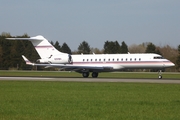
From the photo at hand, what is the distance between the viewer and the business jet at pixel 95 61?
151 ft

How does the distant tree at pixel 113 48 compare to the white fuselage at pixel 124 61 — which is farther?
the distant tree at pixel 113 48

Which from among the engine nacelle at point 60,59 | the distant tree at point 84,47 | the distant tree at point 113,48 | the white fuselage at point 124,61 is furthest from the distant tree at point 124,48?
the engine nacelle at point 60,59

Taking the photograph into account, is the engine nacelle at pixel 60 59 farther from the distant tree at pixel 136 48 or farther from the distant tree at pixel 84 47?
the distant tree at pixel 136 48

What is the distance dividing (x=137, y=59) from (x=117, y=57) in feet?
8.54

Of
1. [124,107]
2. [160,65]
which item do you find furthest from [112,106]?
[160,65]

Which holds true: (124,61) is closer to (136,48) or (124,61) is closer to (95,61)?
(95,61)

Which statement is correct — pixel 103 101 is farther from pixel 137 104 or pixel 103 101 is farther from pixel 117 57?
pixel 117 57

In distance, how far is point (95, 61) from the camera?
4934 centimetres

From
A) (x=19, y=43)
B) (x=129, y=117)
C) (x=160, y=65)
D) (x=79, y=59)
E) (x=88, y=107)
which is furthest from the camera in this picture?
(x=19, y=43)

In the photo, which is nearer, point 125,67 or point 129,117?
point 129,117

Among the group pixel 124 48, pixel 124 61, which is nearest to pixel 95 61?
pixel 124 61

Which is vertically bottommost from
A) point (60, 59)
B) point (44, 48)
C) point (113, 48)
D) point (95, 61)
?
point (95, 61)

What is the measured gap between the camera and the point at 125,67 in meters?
47.4

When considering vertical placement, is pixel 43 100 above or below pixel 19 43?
below
